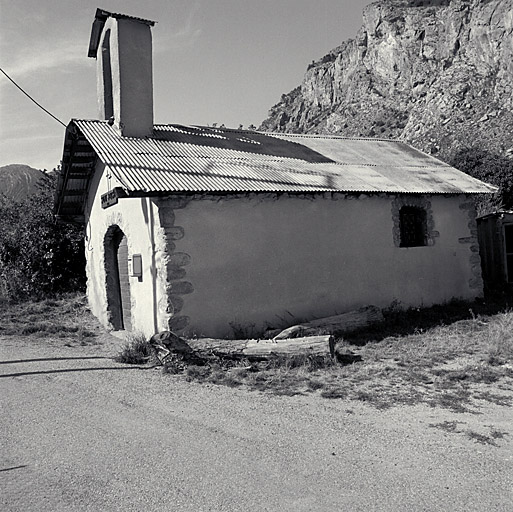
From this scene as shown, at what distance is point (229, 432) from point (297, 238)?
5.60 meters

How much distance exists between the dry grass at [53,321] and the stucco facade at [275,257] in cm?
79

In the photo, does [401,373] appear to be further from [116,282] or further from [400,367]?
[116,282]

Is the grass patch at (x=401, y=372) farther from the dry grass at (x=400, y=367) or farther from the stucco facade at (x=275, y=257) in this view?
the stucco facade at (x=275, y=257)

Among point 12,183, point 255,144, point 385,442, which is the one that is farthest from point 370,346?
point 12,183

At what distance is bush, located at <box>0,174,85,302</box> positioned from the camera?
52.2 ft

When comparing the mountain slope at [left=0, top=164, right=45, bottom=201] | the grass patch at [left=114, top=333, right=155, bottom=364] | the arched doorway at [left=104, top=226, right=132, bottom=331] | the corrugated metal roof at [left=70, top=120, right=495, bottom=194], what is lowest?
the grass patch at [left=114, top=333, right=155, bottom=364]

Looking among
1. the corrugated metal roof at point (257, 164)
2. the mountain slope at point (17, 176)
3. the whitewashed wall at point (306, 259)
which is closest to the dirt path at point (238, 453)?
the whitewashed wall at point (306, 259)

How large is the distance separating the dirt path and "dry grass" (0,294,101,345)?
4323mm

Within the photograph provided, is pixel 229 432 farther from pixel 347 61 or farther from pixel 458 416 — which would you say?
pixel 347 61

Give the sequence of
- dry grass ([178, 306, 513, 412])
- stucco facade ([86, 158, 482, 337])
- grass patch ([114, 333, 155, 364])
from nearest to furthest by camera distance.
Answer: dry grass ([178, 306, 513, 412])
grass patch ([114, 333, 155, 364])
stucco facade ([86, 158, 482, 337])

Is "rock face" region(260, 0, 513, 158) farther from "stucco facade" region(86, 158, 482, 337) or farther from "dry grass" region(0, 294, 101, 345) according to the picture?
"dry grass" region(0, 294, 101, 345)

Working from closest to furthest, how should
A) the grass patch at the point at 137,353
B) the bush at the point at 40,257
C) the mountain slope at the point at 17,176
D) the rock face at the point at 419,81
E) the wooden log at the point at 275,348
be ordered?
the wooden log at the point at 275,348, the grass patch at the point at 137,353, the bush at the point at 40,257, the rock face at the point at 419,81, the mountain slope at the point at 17,176

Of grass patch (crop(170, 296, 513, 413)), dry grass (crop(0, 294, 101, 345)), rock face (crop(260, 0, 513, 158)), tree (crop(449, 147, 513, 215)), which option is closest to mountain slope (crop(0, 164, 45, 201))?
rock face (crop(260, 0, 513, 158))

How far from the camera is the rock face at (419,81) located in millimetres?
42125
